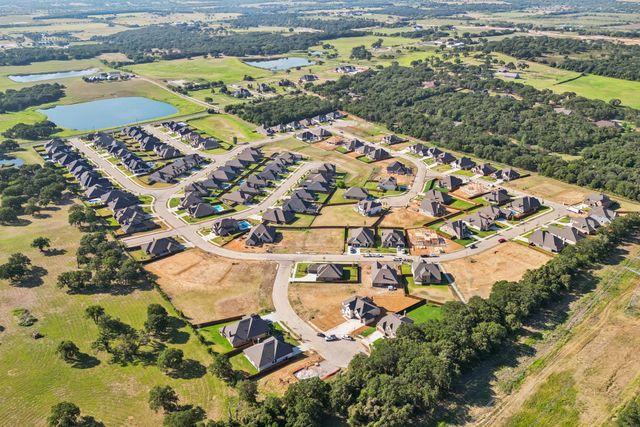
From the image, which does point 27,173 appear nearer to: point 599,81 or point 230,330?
point 230,330

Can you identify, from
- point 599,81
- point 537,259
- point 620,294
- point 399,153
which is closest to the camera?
point 620,294

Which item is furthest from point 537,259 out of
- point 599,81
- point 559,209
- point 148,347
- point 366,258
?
point 599,81

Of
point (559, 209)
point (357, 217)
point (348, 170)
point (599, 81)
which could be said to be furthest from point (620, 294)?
point (599, 81)

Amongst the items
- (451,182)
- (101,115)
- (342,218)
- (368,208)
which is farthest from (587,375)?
(101,115)

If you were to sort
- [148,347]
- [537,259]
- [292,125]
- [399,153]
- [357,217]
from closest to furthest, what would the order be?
[148,347], [537,259], [357,217], [399,153], [292,125]

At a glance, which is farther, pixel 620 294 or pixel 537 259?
pixel 537 259

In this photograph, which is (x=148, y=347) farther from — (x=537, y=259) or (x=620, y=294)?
(x=620, y=294)

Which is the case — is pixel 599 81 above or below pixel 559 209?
above

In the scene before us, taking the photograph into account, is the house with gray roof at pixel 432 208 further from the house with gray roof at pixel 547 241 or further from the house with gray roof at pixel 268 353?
the house with gray roof at pixel 268 353
